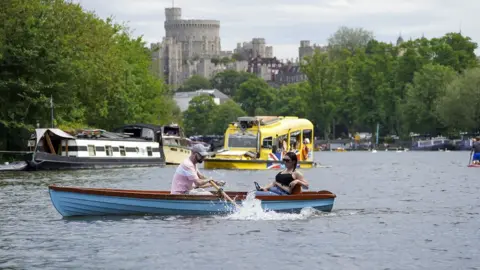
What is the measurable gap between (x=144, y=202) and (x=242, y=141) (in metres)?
37.5

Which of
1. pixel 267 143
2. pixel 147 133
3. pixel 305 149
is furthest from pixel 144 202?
pixel 147 133

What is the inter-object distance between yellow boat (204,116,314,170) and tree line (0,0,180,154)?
13.4 meters

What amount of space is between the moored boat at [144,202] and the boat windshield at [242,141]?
3583 centimetres

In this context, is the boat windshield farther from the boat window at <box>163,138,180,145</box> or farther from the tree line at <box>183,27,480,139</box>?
the tree line at <box>183,27,480,139</box>

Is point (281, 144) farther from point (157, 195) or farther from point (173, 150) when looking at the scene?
point (157, 195)

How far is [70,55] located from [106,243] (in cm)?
5178

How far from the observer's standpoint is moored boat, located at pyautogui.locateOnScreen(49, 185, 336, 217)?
33.9m

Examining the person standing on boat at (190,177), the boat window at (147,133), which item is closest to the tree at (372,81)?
the boat window at (147,133)

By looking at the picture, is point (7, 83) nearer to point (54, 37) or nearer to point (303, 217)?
point (54, 37)

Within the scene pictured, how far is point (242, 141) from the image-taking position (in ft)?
234

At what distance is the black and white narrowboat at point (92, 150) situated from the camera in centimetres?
7200

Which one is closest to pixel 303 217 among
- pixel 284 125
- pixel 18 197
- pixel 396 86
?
pixel 18 197

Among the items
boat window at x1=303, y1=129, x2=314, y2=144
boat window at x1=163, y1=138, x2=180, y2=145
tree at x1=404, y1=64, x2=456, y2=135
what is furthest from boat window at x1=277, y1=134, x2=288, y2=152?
tree at x1=404, y1=64, x2=456, y2=135

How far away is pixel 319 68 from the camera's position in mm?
197500
